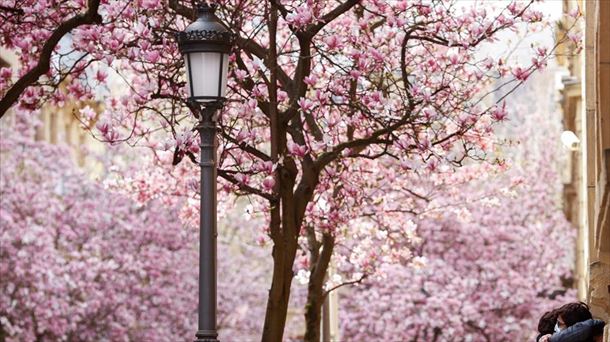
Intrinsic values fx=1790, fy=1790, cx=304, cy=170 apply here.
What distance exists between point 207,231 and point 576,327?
115 inches

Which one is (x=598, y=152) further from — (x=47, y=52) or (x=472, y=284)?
(x=472, y=284)

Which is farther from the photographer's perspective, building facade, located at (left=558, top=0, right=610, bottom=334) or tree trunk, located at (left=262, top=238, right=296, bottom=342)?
tree trunk, located at (left=262, top=238, right=296, bottom=342)

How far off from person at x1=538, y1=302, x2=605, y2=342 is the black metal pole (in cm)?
264

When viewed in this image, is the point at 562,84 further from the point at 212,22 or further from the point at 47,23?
the point at 212,22

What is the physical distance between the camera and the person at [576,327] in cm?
1369

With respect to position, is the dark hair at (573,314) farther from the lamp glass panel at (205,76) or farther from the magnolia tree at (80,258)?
the magnolia tree at (80,258)

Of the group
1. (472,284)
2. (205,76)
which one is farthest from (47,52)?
(472,284)

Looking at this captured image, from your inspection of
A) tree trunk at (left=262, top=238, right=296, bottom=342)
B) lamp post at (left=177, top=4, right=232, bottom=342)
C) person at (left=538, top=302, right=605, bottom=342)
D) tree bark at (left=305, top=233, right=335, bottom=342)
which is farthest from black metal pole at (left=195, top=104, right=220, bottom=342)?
tree bark at (left=305, top=233, right=335, bottom=342)

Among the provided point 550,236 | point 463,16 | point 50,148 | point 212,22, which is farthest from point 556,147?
point 212,22

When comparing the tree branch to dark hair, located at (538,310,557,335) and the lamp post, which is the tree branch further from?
dark hair, located at (538,310,557,335)

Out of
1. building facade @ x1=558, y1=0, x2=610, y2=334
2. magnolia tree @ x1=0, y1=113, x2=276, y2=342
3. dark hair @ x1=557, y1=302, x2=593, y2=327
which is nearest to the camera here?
building facade @ x1=558, y1=0, x2=610, y2=334

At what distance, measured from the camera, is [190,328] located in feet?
147

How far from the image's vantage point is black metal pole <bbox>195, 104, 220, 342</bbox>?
44.8 ft

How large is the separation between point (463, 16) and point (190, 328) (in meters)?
27.4
